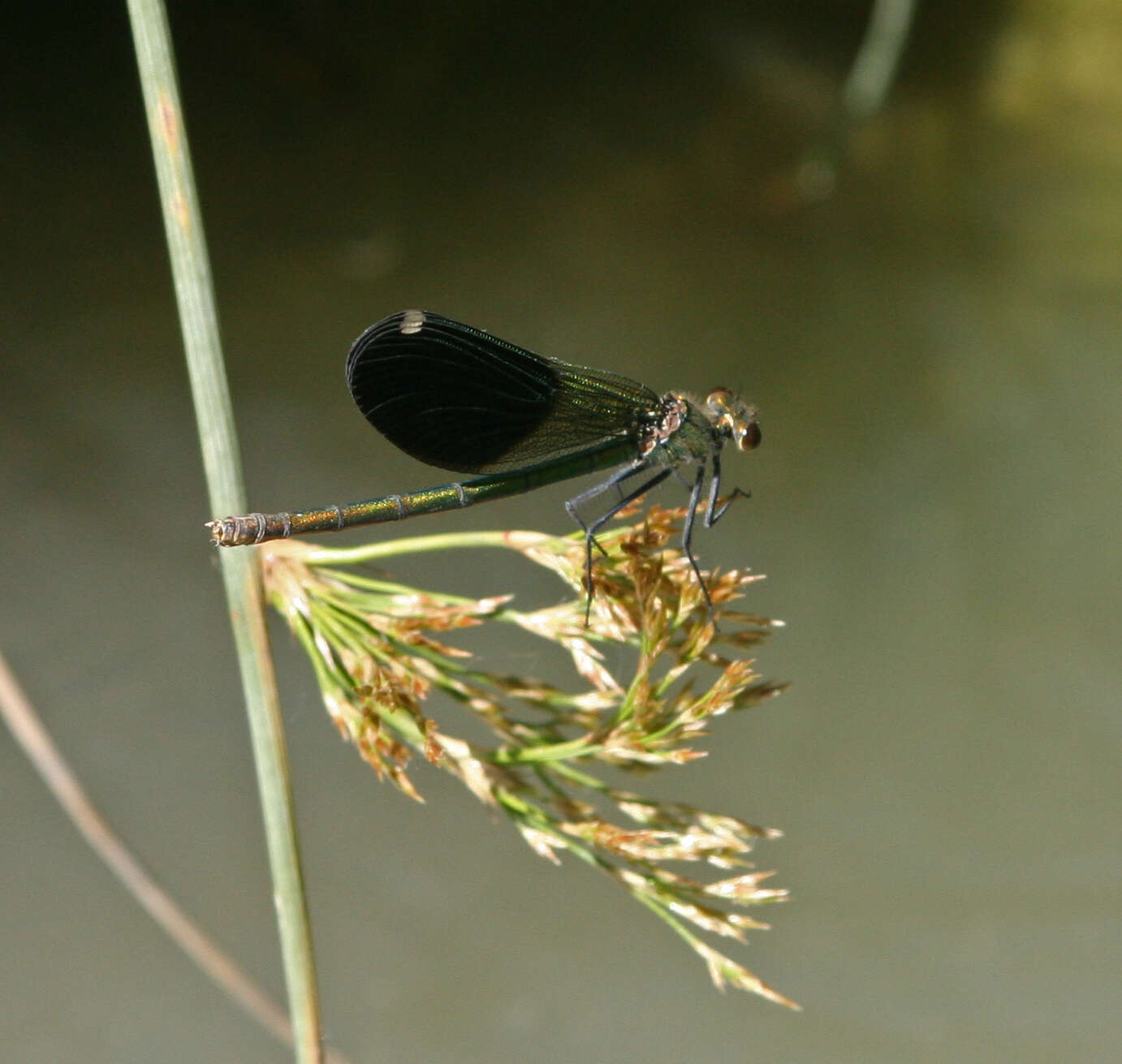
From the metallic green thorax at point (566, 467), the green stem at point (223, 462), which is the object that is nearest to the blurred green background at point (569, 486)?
the metallic green thorax at point (566, 467)

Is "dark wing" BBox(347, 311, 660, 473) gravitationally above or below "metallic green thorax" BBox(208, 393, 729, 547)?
above

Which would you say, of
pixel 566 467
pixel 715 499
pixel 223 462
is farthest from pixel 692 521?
pixel 223 462

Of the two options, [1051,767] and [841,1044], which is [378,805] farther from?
[1051,767]

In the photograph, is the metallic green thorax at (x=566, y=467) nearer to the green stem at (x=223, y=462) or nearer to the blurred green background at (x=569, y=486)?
the green stem at (x=223, y=462)

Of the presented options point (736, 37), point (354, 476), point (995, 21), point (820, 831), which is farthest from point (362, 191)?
point (820, 831)

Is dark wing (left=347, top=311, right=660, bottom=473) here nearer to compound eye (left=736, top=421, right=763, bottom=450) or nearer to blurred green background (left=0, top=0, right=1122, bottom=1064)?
compound eye (left=736, top=421, right=763, bottom=450)

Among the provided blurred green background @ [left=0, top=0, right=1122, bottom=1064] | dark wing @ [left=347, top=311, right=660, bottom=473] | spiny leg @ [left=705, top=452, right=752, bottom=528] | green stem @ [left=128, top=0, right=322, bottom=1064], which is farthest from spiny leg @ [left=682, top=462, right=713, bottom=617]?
blurred green background @ [left=0, top=0, right=1122, bottom=1064]
